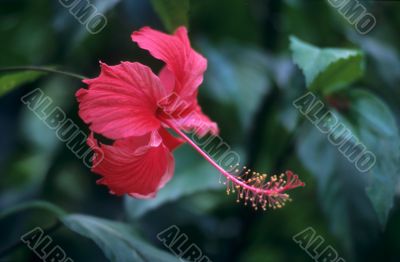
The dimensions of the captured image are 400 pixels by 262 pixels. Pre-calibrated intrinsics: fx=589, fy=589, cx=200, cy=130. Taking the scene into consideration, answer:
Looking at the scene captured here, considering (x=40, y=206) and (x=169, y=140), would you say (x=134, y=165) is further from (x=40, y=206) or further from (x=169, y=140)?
(x=40, y=206)

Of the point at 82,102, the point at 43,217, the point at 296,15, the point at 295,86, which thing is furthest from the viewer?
the point at 43,217

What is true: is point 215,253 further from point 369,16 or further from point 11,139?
point 369,16

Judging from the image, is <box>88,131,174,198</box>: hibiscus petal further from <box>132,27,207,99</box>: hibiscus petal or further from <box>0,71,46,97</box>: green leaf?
<box>0,71,46,97</box>: green leaf

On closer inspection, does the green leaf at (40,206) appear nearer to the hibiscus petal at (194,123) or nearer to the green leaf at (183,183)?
the green leaf at (183,183)

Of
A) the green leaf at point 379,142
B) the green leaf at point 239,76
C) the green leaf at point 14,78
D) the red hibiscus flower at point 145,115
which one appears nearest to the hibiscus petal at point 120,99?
the red hibiscus flower at point 145,115

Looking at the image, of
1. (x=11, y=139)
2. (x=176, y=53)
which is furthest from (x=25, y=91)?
(x=176, y=53)

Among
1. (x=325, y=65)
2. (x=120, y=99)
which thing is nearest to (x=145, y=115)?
(x=120, y=99)
